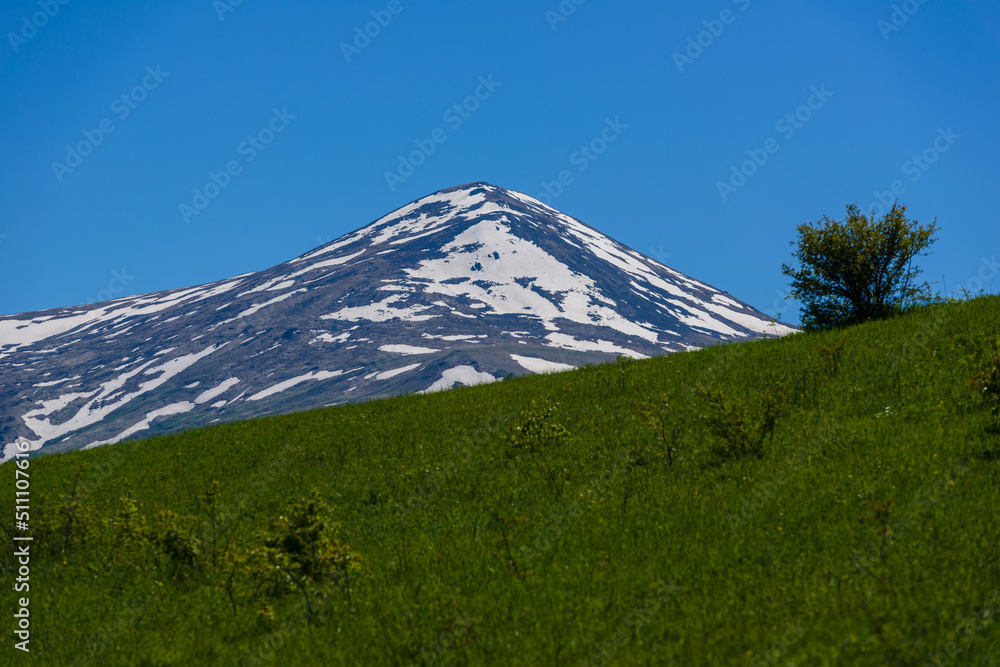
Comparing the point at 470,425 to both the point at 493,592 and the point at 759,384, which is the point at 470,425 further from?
the point at 493,592

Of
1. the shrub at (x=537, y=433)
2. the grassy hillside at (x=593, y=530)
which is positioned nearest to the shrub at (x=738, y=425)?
the grassy hillside at (x=593, y=530)

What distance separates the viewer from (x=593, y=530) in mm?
10406

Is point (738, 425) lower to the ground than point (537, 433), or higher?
lower

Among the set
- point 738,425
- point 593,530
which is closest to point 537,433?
point 738,425

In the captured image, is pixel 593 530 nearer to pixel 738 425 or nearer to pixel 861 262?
pixel 738 425

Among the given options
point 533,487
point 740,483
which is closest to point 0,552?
point 533,487

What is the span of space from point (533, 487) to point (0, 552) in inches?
476

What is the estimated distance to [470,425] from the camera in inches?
701

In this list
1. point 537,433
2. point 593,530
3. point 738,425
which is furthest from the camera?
point 537,433

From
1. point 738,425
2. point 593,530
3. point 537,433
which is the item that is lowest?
point 593,530

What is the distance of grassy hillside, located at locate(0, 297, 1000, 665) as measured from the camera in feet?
23.7

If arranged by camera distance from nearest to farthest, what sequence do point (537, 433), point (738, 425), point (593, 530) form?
point (593, 530)
point (738, 425)
point (537, 433)

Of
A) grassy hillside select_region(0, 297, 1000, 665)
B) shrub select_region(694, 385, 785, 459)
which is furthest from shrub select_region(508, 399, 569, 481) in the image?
shrub select_region(694, 385, 785, 459)

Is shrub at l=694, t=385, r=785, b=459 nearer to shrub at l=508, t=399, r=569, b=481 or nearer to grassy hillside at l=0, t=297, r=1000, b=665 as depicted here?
grassy hillside at l=0, t=297, r=1000, b=665
